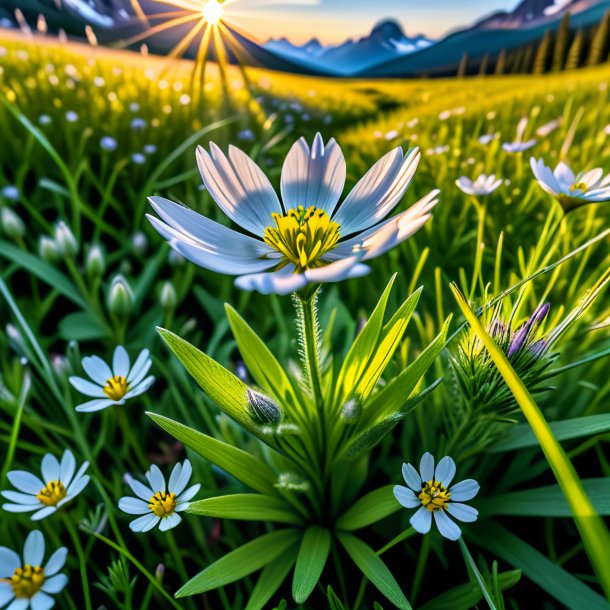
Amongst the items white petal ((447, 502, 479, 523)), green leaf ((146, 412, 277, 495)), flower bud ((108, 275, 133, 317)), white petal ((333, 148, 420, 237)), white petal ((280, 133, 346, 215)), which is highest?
flower bud ((108, 275, 133, 317))

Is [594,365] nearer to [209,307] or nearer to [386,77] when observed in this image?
[209,307]

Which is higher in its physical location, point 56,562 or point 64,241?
point 64,241

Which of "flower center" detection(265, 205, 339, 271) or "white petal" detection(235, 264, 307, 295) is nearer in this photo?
"white petal" detection(235, 264, 307, 295)

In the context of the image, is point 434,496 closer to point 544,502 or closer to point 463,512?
point 463,512

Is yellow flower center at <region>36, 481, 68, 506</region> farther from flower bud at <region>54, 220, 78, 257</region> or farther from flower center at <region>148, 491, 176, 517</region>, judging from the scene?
flower bud at <region>54, 220, 78, 257</region>

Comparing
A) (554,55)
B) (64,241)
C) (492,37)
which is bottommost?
(64,241)

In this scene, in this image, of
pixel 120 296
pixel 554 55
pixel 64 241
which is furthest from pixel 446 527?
pixel 554 55

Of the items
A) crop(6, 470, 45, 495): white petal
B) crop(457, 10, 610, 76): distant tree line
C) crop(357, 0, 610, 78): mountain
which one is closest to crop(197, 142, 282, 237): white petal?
crop(6, 470, 45, 495): white petal
